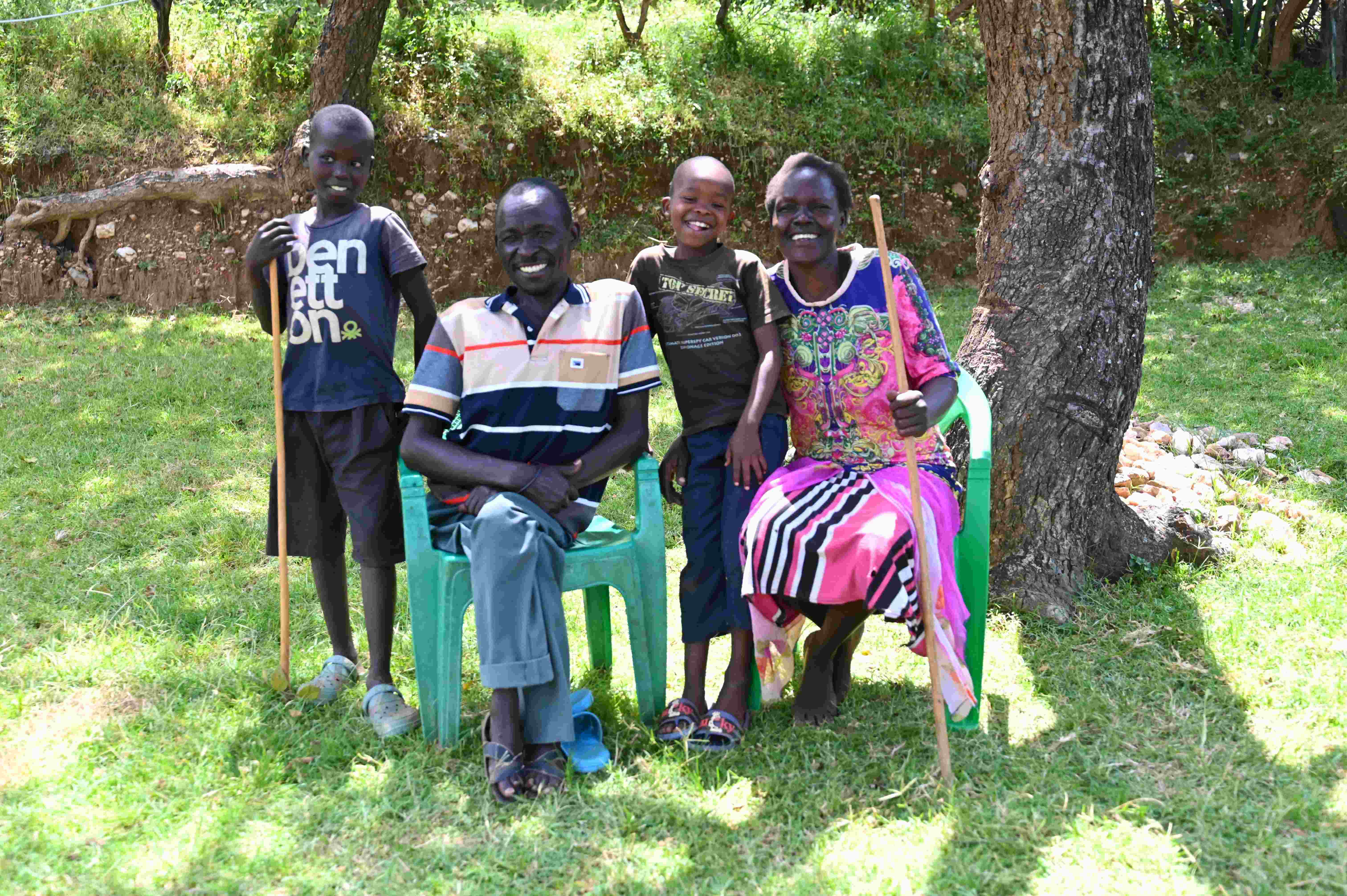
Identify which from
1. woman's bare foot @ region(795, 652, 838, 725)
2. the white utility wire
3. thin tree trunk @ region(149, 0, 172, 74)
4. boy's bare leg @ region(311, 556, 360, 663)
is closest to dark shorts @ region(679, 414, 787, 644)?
woman's bare foot @ region(795, 652, 838, 725)

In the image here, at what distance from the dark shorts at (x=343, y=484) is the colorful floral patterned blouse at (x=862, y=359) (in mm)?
1190

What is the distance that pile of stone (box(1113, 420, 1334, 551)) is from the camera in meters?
4.40

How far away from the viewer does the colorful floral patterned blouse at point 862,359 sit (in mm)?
3174

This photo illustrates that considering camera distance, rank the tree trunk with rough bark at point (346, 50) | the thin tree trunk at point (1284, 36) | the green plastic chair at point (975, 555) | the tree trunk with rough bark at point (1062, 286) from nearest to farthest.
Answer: the green plastic chair at point (975, 555) < the tree trunk with rough bark at point (1062, 286) < the tree trunk with rough bark at point (346, 50) < the thin tree trunk at point (1284, 36)

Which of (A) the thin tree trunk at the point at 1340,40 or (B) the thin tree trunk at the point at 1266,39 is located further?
(B) the thin tree trunk at the point at 1266,39

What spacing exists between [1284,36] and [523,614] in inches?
449

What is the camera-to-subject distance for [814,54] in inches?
421

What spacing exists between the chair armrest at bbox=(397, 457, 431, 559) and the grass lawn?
0.55 metres

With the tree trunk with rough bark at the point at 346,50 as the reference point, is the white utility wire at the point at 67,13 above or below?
above

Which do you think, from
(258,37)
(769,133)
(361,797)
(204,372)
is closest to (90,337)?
(204,372)

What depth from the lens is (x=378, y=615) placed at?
10.7 ft

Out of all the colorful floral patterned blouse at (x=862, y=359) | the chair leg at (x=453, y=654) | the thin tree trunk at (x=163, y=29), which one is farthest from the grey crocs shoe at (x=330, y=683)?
the thin tree trunk at (x=163, y=29)

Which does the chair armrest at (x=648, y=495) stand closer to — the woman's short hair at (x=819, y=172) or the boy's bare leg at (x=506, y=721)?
the boy's bare leg at (x=506, y=721)

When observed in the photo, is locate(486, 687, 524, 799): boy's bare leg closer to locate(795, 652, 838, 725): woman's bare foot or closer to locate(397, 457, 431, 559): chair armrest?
locate(397, 457, 431, 559): chair armrest
